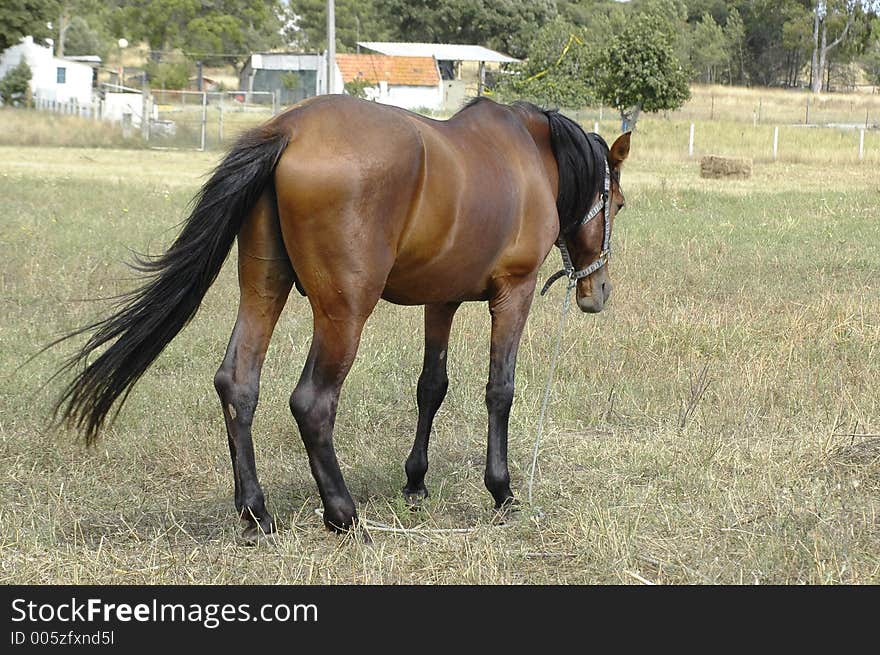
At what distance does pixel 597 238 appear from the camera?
5.74 meters

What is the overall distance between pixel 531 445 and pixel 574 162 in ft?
5.24

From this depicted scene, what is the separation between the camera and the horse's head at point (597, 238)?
5660mm

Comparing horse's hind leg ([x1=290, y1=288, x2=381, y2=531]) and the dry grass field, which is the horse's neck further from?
the dry grass field

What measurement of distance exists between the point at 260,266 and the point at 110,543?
130cm

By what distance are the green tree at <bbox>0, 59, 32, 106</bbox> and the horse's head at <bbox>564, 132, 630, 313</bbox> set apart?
157 feet

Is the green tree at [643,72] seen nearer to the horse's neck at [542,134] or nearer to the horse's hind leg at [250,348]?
Result: the horse's neck at [542,134]

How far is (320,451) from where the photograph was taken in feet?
15.2

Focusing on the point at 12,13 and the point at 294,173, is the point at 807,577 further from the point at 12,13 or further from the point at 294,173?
the point at 12,13

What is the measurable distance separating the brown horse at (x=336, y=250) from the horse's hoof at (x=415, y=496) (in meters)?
0.39

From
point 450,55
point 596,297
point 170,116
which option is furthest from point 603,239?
point 450,55

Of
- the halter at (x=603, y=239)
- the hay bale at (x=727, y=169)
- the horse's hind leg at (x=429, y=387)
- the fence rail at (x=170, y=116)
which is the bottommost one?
the horse's hind leg at (x=429, y=387)

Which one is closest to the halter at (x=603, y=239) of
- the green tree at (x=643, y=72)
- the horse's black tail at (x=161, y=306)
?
the horse's black tail at (x=161, y=306)

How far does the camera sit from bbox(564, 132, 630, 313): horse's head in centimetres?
566
